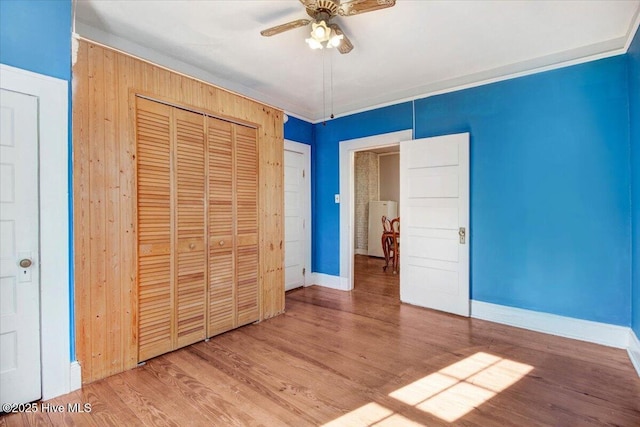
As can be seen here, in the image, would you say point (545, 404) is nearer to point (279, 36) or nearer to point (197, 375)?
point (197, 375)

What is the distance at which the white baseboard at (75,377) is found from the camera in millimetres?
2057

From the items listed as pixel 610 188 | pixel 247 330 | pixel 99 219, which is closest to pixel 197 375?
pixel 247 330

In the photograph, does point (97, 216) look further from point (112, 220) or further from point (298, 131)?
point (298, 131)

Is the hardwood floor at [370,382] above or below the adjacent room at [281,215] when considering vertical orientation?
below

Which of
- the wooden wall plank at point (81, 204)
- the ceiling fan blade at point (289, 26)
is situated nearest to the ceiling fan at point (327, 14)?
the ceiling fan blade at point (289, 26)

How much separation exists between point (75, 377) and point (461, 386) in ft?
8.76

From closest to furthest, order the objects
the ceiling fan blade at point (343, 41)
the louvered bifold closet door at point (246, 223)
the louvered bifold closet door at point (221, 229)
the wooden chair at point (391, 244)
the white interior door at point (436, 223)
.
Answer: the ceiling fan blade at point (343, 41) → the louvered bifold closet door at point (221, 229) → the louvered bifold closet door at point (246, 223) → the white interior door at point (436, 223) → the wooden chair at point (391, 244)

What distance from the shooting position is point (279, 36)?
2760 millimetres

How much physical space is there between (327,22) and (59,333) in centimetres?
284

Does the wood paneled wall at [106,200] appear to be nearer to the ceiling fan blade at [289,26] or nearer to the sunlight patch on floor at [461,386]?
the ceiling fan blade at [289,26]

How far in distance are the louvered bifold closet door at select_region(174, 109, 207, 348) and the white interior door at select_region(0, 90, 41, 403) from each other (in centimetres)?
91

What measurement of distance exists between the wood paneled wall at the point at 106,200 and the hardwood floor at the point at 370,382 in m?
0.31

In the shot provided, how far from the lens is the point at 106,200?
2.22 meters

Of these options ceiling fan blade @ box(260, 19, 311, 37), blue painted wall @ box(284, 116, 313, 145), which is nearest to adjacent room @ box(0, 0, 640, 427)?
ceiling fan blade @ box(260, 19, 311, 37)
